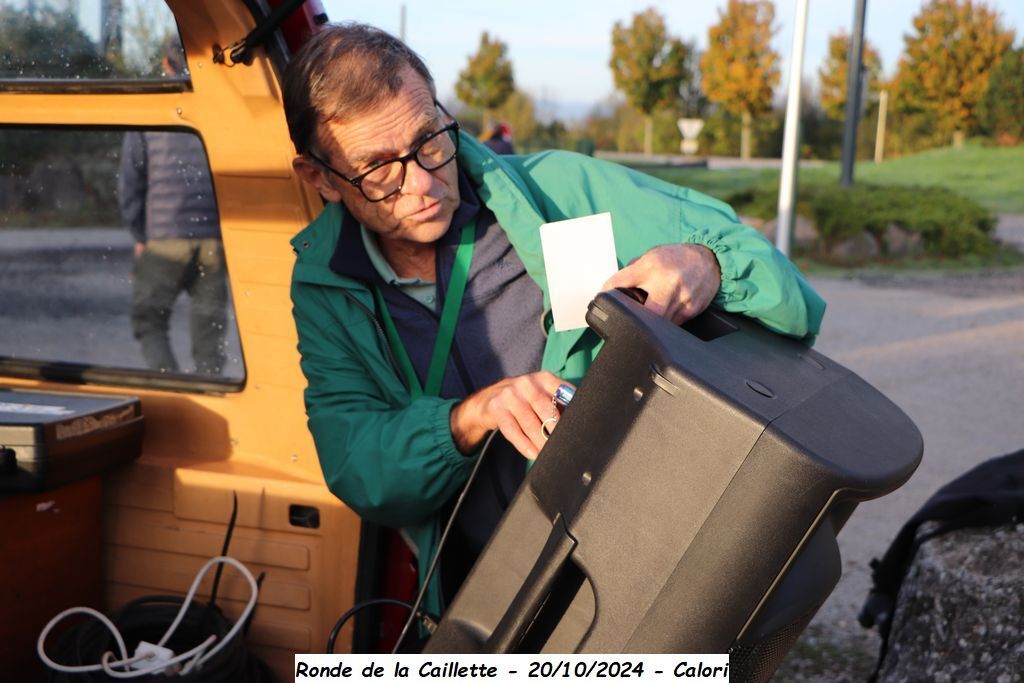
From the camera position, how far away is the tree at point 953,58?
75.7ft

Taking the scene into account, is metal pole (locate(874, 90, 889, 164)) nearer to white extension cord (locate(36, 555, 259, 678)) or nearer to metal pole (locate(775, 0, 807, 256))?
metal pole (locate(775, 0, 807, 256))

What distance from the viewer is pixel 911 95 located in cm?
2472

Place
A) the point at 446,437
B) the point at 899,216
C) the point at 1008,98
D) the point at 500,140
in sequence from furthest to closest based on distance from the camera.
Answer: the point at 1008,98
the point at 899,216
the point at 500,140
the point at 446,437

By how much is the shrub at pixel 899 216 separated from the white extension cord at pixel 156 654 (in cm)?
1244

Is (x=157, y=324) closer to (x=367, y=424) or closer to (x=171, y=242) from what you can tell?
(x=171, y=242)

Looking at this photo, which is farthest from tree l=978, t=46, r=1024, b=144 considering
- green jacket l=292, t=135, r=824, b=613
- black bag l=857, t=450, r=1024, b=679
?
green jacket l=292, t=135, r=824, b=613

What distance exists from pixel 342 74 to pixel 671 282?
2.45ft

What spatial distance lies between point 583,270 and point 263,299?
0.91m

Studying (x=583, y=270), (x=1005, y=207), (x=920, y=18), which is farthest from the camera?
(x=920, y=18)

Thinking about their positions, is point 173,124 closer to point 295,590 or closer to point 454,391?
point 454,391

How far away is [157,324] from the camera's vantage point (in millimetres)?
2385

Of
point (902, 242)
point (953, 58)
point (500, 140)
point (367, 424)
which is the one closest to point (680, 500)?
point (367, 424)

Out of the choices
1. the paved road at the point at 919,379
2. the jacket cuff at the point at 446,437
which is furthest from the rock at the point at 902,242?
the jacket cuff at the point at 446,437

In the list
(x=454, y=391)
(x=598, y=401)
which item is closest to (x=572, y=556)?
(x=598, y=401)
